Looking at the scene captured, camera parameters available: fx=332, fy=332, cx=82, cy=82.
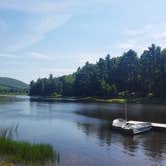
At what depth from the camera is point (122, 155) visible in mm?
32688

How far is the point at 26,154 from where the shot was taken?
87.8 ft

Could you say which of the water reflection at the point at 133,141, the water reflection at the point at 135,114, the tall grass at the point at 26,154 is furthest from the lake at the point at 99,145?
the water reflection at the point at 135,114

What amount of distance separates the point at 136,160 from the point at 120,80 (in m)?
120

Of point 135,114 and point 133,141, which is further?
point 135,114

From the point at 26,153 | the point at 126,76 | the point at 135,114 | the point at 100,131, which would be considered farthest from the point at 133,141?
the point at 126,76

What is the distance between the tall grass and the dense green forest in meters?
97.9

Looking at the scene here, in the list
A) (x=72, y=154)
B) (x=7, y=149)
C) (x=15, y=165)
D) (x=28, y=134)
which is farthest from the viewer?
(x=28, y=134)

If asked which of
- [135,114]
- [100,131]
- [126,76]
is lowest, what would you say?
[100,131]

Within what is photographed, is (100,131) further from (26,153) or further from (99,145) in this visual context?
(26,153)

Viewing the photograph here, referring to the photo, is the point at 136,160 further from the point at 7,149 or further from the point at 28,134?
the point at 28,134

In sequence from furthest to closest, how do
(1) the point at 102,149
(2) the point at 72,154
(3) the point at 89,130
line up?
1. (3) the point at 89,130
2. (1) the point at 102,149
3. (2) the point at 72,154

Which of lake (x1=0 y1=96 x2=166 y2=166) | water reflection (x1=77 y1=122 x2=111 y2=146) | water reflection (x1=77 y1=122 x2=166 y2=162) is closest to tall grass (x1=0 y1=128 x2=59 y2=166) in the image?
lake (x1=0 y1=96 x2=166 y2=166)

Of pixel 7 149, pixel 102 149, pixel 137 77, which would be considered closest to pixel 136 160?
pixel 102 149

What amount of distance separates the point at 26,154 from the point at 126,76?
123m
